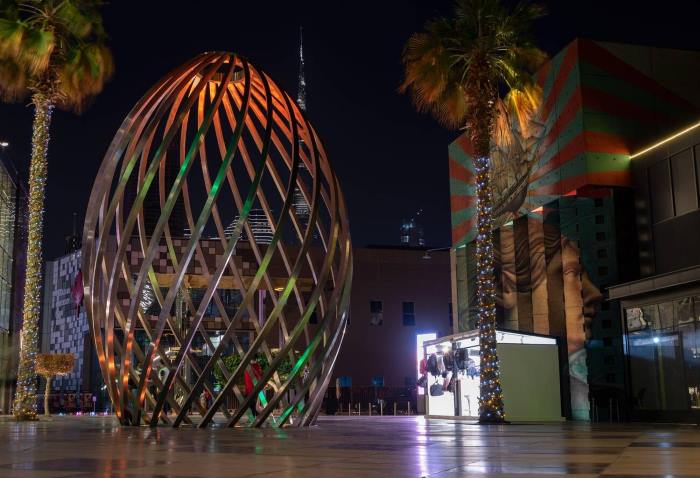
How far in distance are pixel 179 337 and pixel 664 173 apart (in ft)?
49.5

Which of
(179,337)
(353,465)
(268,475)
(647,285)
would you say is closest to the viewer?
(268,475)

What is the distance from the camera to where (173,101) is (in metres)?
18.2

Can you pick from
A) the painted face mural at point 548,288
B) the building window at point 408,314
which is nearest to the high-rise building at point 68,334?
the building window at point 408,314

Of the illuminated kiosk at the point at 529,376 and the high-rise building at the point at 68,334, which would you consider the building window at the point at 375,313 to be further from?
the illuminated kiosk at the point at 529,376

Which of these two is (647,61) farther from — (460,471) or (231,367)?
(231,367)

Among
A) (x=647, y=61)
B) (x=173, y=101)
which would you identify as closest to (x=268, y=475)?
(x=173, y=101)

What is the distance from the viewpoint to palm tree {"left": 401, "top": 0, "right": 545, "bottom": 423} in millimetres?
24484

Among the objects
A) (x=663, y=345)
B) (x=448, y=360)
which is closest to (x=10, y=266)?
(x=448, y=360)

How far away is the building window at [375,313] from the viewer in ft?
197

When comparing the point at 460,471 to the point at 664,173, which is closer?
the point at 460,471

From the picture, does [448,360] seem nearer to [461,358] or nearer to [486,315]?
[461,358]

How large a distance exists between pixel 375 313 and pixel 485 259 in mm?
36389

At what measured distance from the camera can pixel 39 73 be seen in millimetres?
25625

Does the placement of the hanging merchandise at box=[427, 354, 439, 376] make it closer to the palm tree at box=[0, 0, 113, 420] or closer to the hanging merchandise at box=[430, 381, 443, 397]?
the hanging merchandise at box=[430, 381, 443, 397]
